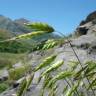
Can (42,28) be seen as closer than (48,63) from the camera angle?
Yes

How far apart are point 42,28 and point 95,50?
11.7 metres

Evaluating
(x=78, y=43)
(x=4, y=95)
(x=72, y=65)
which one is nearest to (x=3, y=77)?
(x=78, y=43)

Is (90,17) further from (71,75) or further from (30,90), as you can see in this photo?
(71,75)

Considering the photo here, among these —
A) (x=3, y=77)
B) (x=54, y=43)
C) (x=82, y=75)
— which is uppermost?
(x=54, y=43)

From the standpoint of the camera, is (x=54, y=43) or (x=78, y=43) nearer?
(x=54, y=43)

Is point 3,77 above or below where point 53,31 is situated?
below

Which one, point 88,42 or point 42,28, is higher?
point 42,28

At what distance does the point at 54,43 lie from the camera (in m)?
4.35

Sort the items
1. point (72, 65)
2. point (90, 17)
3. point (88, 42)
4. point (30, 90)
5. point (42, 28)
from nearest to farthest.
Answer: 1. point (42, 28)
2. point (72, 65)
3. point (30, 90)
4. point (88, 42)
5. point (90, 17)

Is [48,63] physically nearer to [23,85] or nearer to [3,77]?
[23,85]

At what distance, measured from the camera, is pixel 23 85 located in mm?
4359

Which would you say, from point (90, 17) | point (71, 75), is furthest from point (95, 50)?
point (90, 17)

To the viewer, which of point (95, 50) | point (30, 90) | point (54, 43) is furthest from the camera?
point (95, 50)

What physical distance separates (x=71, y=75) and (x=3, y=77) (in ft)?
47.9
